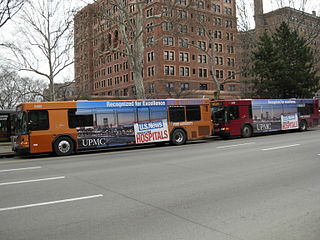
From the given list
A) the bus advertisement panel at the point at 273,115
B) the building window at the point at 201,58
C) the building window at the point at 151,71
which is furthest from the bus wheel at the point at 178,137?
the building window at the point at 201,58

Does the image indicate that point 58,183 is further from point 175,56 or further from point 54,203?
point 175,56

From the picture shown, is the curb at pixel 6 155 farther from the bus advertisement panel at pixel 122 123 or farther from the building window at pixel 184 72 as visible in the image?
the building window at pixel 184 72

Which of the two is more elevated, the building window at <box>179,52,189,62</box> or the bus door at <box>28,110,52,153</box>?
the building window at <box>179,52,189,62</box>

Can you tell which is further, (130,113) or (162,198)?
(130,113)

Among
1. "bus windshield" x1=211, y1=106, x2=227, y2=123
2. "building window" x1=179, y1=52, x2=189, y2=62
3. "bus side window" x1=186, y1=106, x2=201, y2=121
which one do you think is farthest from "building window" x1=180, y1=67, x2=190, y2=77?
"bus side window" x1=186, y1=106, x2=201, y2=121

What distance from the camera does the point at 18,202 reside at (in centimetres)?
604

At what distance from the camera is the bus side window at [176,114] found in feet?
63.5

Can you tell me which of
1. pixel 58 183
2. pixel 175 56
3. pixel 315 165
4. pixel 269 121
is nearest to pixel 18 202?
pixel 58 183

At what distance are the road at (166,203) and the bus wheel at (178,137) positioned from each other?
30.8 ft

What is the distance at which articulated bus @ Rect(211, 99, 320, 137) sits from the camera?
22.3 m

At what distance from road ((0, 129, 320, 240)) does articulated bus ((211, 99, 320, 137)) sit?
12.6 meters

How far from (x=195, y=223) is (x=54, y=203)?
2808 mm

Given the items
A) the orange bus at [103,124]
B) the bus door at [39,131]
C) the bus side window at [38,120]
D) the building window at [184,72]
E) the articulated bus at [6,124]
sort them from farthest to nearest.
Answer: the building window at [184,72]
the articulated bus at [6,124]
the orange bus at [103,124]
the bus side window at [38,120]
the bus door at [39,131]

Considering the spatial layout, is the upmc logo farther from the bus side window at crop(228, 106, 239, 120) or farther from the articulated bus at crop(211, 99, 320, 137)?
the bus side window at crop(228, 106, 239, 120)
